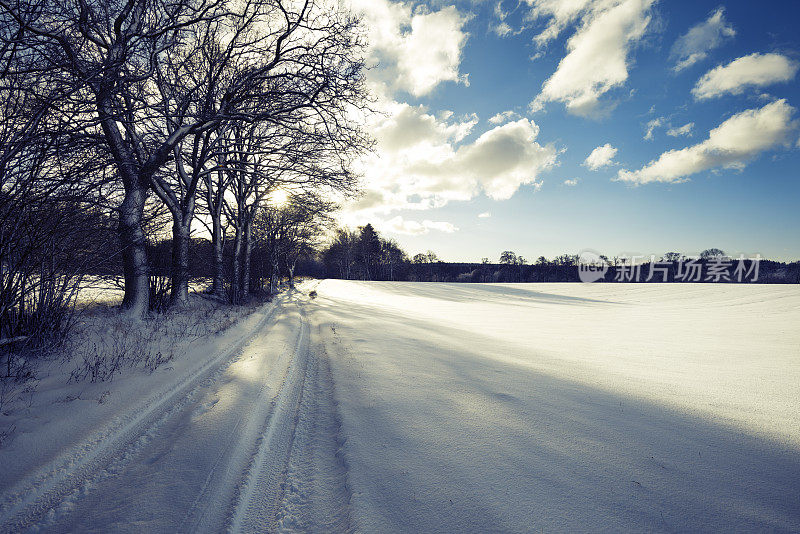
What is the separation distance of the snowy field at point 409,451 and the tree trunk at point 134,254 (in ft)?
14.0

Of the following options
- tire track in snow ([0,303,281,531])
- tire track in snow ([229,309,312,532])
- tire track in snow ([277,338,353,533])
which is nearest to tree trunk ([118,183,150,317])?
tire track in snow ([0,303,281,531])

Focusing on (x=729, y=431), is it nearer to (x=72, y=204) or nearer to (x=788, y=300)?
(x=72, y=204)

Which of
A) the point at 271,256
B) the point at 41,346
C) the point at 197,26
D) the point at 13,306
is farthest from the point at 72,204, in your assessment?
the point at 271,256

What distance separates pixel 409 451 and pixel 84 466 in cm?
246

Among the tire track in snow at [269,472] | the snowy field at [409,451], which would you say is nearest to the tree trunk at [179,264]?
the snowy field at [409,451]

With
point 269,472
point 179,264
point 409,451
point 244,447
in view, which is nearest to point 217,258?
point 179,264

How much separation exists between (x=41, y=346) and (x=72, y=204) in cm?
209

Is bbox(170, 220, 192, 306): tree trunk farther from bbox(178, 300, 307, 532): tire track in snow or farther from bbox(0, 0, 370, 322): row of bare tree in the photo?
bbox(178, 300, 307, 532): tire track in snow

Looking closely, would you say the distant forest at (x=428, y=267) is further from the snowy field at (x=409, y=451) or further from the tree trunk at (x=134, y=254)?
the snowy field at (x=409, y=451)

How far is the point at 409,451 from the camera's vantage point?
2270mm

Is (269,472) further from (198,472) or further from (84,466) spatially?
(84,466)

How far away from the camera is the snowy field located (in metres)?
1.68

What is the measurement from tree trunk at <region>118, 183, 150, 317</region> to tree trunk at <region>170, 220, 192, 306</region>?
1929mm

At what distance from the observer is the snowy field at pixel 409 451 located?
1684 millimetres
